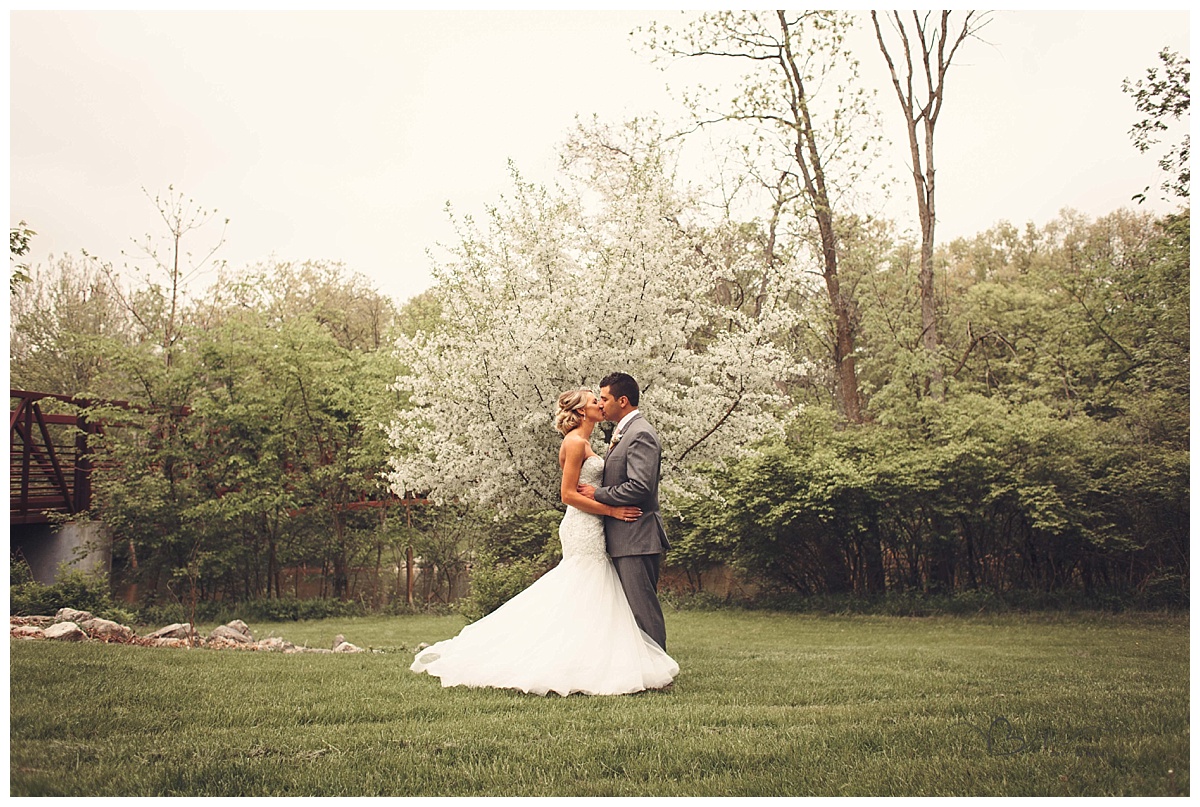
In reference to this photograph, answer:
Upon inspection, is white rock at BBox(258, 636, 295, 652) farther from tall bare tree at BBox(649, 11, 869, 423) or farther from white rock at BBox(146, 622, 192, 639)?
tall bare tree at BBox(649, 11, 869, 423)

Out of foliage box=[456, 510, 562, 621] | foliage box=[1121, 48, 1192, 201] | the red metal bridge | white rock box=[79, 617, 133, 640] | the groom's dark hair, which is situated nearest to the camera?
the groom's dark hair

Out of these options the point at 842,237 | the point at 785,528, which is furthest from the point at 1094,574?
the point at 842,237

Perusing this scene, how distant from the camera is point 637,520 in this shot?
5816mm

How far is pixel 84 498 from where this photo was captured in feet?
47.7

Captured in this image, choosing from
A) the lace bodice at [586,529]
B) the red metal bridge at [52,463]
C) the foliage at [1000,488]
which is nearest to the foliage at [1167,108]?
the foliage at [1000,488]

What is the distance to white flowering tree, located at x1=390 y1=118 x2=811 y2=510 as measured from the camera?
805 centimetres

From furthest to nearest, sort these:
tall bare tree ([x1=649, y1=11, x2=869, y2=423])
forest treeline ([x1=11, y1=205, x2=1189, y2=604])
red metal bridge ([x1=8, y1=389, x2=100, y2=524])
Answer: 1. tall bare tree ([x1=649, y1=11, x2=869, y2=423])
2. red metal bridge ([x1=8, y1=389, x2=100, y2=524])
3. forest treeline ([x1=11, y1=205, x2=1189, y2=604])

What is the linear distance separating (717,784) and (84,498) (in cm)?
1420

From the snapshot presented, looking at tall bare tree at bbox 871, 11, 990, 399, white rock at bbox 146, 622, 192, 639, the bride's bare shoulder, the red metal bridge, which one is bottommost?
white rock at bbox 146, 622, 192, 639

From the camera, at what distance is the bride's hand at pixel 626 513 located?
5770 mm

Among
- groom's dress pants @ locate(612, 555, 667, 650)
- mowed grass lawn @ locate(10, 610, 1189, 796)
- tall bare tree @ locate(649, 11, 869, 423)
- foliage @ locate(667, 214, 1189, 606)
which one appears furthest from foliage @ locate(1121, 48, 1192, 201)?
groom's dress pants @ locate(612, 555, 667, 650)

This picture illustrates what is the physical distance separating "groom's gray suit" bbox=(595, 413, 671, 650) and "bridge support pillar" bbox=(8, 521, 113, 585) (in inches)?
447

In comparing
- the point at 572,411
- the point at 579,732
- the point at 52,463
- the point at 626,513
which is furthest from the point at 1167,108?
the point at 52,463

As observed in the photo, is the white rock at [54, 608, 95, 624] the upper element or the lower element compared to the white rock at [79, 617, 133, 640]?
upper
